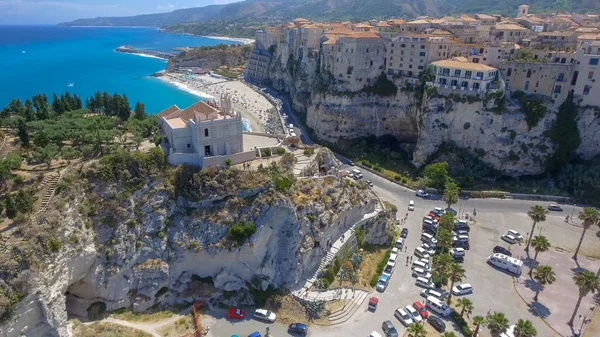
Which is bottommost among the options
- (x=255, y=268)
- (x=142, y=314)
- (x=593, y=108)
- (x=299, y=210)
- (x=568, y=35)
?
(x=142, y=314)

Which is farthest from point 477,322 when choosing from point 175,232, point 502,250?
point 175,232

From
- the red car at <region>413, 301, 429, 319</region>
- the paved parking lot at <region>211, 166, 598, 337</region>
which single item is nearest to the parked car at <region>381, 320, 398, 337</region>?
the paved parking lot at <region>211, 166, 598, 337</region>

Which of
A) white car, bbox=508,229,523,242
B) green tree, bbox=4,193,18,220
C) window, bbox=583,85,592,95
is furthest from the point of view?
window, bbox=583,85,592,95

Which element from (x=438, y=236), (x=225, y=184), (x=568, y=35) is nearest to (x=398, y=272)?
(x=438, y=236)

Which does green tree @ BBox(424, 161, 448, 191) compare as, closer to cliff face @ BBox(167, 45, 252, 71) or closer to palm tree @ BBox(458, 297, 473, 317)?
palm tree @ BBox(458, 297, 473, 317)

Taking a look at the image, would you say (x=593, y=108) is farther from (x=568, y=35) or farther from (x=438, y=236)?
(x=438, y=236)

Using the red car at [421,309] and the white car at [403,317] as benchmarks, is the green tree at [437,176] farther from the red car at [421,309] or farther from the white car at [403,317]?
the white car at [403,317]

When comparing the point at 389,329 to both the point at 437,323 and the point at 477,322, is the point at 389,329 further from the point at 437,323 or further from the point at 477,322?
the point at 477,322
